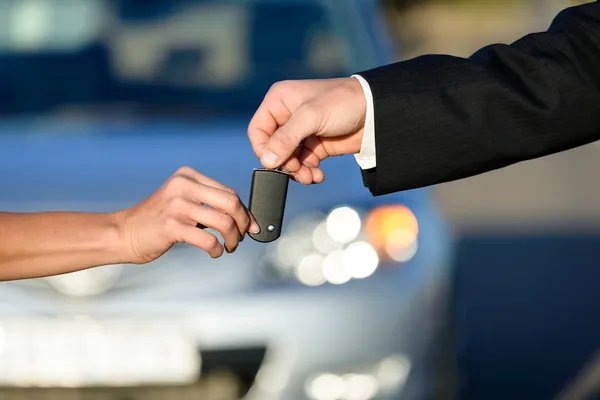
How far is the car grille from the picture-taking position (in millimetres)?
4332

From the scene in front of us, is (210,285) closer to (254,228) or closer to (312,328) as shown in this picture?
(312,328)

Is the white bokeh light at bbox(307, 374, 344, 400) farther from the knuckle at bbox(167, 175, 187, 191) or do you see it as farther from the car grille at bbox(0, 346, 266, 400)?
the knuckle at bbox(167, 175, 187, 191)

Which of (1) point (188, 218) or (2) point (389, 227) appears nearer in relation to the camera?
(1) point (188, 218)

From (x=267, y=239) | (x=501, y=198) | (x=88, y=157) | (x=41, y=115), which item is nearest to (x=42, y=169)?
(x=88, y=157)

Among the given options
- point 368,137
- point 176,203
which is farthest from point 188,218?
point 368,137

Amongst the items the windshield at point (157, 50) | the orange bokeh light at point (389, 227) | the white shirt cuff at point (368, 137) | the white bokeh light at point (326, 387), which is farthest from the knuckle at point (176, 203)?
the windshield at point (157, 50)

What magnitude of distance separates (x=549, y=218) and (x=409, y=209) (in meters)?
7.01

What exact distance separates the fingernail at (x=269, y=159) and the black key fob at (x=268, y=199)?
0.03 m

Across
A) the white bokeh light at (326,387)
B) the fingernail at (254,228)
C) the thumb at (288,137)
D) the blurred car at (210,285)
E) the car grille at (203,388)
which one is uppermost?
the blurred car at (210,285)

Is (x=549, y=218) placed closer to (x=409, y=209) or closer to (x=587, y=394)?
(x=587, y=394)

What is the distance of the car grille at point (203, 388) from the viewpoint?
14.2 feet

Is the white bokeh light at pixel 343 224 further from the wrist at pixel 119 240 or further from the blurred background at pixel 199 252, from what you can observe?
the wrist at pixel 119 240

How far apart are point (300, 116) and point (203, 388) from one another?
1.93m

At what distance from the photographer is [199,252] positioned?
176 inches
